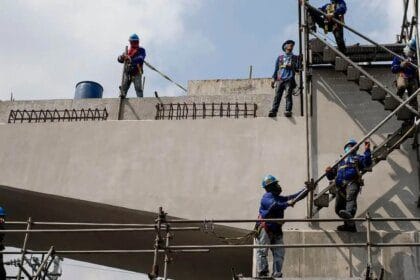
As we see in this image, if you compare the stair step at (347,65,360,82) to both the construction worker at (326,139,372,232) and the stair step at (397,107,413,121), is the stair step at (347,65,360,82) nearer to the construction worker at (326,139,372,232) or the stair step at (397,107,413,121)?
the stair step at (397,107,413,121)

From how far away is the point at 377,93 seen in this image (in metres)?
12.9

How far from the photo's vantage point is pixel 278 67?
14.1 metres

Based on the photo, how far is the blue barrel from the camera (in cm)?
1645

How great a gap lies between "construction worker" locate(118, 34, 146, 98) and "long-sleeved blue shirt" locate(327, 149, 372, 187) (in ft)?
17.4

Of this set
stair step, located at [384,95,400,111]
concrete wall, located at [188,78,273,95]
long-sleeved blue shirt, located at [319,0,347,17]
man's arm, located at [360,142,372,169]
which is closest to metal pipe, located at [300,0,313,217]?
long-sleeved blue shirt, located at [319,0,347,17]

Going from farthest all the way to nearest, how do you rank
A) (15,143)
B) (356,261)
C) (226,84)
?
(226,84) < (15,143) < (356,261)

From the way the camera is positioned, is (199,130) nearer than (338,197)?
No

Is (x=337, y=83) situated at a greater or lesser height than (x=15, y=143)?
greater

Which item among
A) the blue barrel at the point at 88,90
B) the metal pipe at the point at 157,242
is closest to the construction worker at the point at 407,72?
the metal pipe at the point at 157,242

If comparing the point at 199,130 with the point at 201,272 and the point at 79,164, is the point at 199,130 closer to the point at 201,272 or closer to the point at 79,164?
the point at 79,164

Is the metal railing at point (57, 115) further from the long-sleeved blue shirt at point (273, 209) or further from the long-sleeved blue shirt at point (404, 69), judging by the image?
the long-sleeved blue shirt at point (404, 69)

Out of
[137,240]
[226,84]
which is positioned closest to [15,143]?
[137,240]

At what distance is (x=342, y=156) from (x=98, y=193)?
4.29 m

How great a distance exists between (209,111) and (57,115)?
310 centimetres
